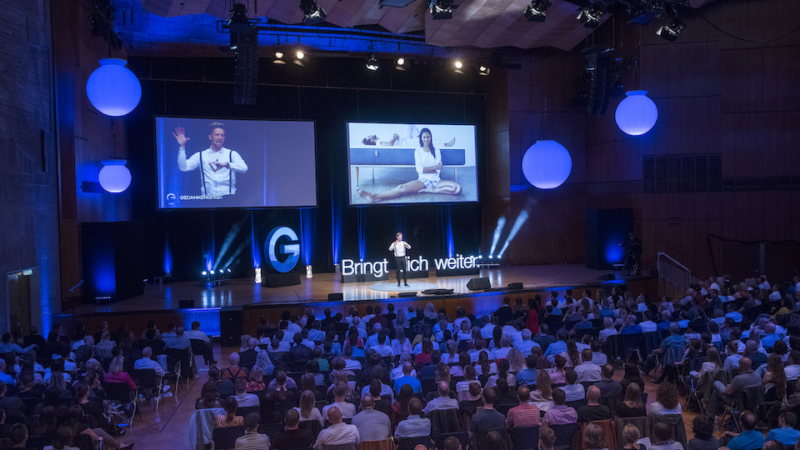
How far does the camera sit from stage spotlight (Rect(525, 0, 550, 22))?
36.3 feet

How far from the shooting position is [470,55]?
1689 cm

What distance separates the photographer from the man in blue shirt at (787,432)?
4.40 m

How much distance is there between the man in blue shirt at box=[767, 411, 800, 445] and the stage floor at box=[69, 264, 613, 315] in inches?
327

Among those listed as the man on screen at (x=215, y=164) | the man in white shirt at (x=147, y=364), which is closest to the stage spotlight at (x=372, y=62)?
the man on screen at (x=215, y=164)

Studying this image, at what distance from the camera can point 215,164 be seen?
14703 mm

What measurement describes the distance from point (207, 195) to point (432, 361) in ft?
31.2

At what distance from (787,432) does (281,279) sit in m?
11.6

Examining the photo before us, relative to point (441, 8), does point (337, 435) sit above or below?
below

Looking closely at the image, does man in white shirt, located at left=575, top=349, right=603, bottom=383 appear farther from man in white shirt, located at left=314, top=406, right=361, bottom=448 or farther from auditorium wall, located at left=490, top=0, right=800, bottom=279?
auditorium wall, located at left=490, top=0, right=800, bottom=279

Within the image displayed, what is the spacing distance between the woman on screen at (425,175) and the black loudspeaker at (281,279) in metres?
3.12

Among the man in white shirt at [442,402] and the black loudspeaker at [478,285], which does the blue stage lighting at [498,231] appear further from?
the man in white shirt at [442,402]

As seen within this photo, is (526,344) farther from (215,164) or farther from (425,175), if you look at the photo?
(215,164)

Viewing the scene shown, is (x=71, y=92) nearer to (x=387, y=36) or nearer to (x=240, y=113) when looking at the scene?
(x=240, y=113)

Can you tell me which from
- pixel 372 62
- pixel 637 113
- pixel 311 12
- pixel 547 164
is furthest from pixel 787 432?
pixel 372 62
